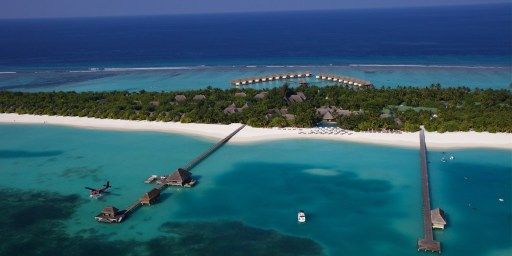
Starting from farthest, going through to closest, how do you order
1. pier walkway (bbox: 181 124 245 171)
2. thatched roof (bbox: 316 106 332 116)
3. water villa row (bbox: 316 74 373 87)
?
water villa row (bbox: 316 74 373 87), thatched roof (bbox: 316 106 332 116), pier walkway (bbox: 181 124 245 171)

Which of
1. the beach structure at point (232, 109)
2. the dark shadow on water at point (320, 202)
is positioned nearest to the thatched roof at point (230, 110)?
the beach structure at point (232, 109)

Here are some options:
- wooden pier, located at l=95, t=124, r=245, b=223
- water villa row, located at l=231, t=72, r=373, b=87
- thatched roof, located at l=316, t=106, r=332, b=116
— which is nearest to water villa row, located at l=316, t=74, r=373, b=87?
water villa row, located at l=231, t=72, r=373, b=87

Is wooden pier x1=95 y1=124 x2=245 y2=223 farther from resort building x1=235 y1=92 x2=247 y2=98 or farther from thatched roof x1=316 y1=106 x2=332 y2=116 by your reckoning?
resort building x1=235 y1=92 x2=247 y2=98

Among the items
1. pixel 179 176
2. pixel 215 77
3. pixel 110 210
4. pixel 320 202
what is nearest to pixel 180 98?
pixel 179 176

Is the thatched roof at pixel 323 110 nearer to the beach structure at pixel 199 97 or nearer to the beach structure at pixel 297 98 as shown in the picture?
the beach structure at pixel 297 98

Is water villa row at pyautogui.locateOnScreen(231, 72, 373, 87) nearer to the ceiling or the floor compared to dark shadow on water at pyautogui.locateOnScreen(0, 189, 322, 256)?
nearer to the ceiling

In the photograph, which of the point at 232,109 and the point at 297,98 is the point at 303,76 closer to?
the point at 297,98

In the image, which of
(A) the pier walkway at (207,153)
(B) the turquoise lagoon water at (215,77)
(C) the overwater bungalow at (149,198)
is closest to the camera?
(C) the overwater bungalow at (149,198)
